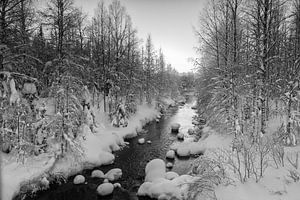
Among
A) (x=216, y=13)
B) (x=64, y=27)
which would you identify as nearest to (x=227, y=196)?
(x=64, y=27)

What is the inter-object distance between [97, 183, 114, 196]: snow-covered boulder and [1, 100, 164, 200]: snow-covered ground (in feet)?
8.67

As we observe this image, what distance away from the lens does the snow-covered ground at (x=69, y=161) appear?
30.8 feet

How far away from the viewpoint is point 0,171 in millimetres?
9055

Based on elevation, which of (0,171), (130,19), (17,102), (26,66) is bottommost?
(0,171)

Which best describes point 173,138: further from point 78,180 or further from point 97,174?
point 78,180

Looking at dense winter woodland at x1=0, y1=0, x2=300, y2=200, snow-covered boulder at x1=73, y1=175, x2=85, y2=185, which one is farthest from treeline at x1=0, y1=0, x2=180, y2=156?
snow-covered boulder at x1=73, y1=175, x2=85, y2=185

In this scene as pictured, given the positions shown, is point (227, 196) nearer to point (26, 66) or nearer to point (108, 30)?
point (26, 66)

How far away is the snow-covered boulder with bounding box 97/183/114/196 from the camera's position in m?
10.1

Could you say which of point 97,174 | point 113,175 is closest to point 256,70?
point 113,175

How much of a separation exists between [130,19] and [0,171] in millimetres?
20423

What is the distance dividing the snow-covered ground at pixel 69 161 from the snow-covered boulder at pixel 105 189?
8.67ft

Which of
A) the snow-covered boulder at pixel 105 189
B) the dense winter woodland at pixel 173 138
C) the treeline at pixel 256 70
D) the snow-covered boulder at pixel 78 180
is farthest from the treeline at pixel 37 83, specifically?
the treeline at pixel 256 70

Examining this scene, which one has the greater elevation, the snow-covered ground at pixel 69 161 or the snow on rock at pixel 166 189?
the snow-covered ground at pixel 69 161

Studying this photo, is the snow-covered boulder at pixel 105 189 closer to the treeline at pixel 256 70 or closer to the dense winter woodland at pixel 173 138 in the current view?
the dense winter woodland at pixel 173 138
